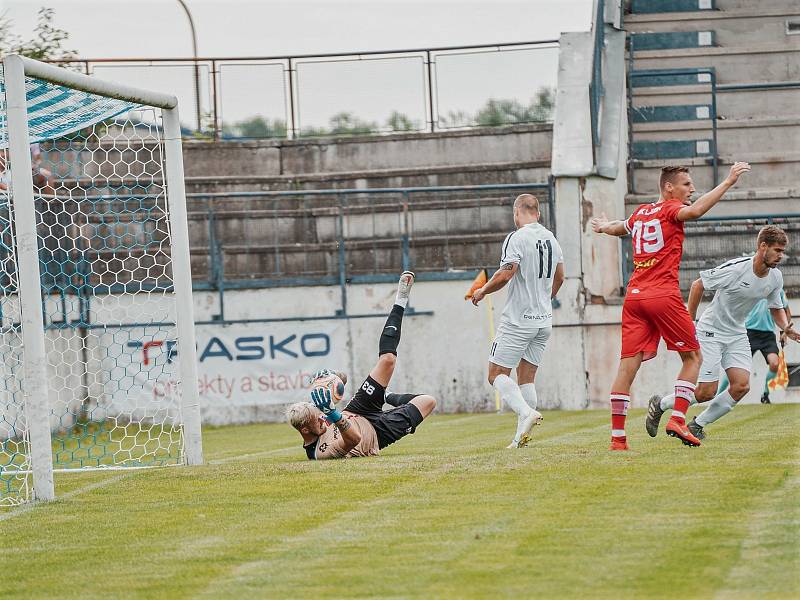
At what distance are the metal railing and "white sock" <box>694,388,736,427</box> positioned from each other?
1344 centimetres

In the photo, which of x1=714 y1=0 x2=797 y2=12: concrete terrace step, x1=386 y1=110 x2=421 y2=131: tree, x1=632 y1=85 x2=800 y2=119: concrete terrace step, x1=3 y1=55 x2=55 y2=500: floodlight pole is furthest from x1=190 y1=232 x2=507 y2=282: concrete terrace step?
x1=3 y1=55 x2=55 y2=500: floodlight pole

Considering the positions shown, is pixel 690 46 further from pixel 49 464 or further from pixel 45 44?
pixel 49 464

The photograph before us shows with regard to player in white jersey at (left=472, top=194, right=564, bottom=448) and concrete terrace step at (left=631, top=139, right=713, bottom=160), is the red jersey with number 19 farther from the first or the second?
concrete terrace step at (left=631, top=139, right=713, bottom=160)

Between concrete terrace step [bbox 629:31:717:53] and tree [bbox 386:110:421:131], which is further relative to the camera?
concrete terrace step [bbox 629:31:717:53]

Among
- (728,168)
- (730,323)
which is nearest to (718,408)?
(730,323)

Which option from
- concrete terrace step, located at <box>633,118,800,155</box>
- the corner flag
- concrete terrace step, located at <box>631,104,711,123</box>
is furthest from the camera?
concrete terrace step, located at <box>631,104,711,123</box>

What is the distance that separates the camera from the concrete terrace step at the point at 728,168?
22547mm

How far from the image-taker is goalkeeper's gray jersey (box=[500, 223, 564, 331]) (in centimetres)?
1145

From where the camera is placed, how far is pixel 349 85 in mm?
24922

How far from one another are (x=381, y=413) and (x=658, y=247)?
9.03 feet

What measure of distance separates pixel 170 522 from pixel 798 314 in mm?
13608

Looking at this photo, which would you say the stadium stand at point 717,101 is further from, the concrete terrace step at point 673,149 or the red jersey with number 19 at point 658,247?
the red jersey with number 19 at point 658,247

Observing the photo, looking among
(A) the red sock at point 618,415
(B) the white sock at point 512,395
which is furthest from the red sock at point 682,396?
(B) the white sock at point 512,395

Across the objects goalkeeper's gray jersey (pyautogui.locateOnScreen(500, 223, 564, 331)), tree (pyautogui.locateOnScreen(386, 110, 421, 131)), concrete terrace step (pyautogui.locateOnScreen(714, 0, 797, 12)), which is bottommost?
goalkeeper's gray jersey (pyautogui.locateOnScreen(500, 223, 564, 331))
